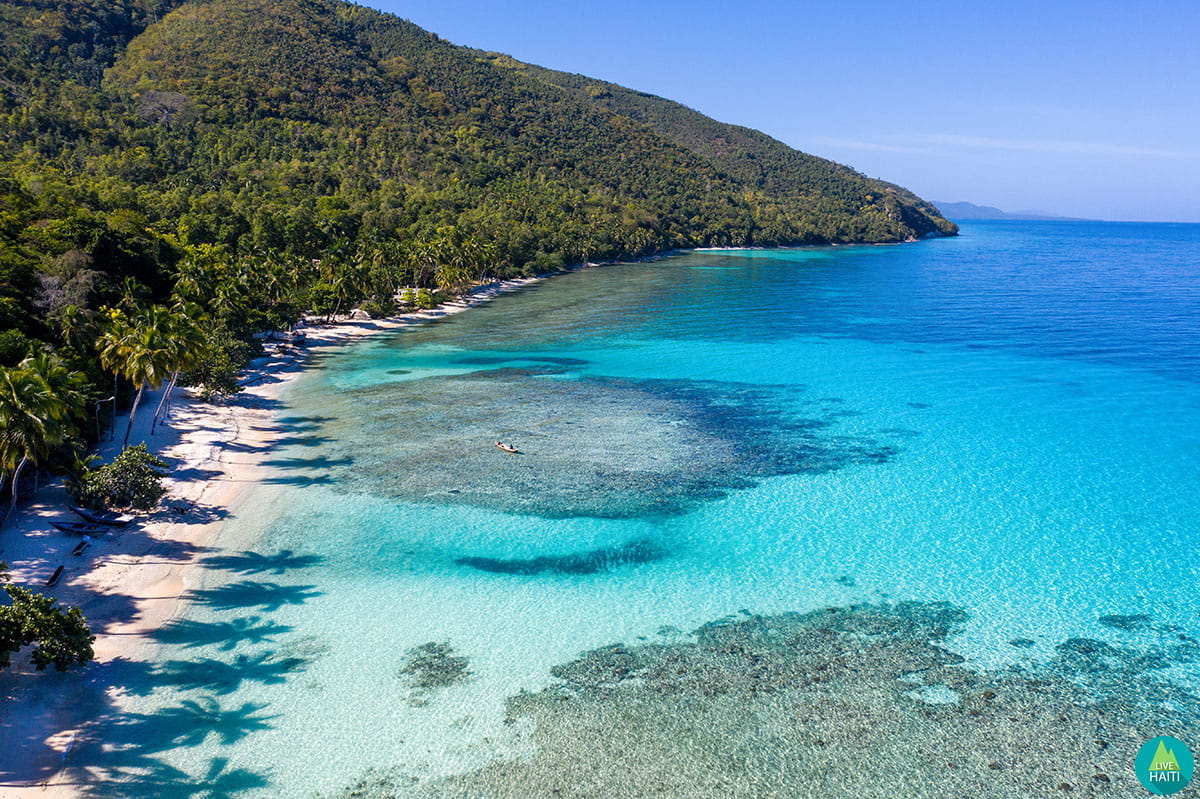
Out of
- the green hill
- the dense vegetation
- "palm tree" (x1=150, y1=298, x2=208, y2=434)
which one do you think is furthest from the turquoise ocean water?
the green hill

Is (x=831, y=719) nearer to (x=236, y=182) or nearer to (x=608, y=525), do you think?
(x=608, y=525)

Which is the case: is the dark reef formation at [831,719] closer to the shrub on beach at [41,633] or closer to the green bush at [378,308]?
the shrub on beach at [41,633]

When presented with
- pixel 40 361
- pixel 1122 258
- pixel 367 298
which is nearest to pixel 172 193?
pixel 367 298

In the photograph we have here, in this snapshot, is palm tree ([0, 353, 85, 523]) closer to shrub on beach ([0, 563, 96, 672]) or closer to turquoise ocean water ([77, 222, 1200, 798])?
shrub on beach ([0, 563, 96, 672])

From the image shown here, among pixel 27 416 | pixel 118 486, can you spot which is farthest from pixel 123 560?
pixel 27 416

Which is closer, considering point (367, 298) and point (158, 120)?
point (367, 298)

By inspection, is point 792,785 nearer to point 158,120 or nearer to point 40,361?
point 40,361
